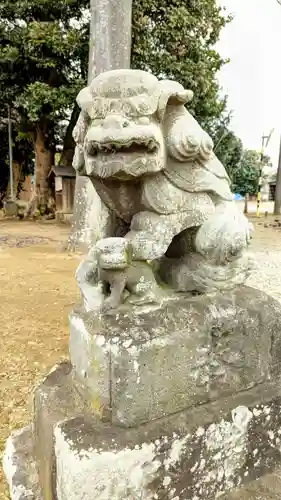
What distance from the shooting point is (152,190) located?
137cm

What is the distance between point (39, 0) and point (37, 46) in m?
0.90

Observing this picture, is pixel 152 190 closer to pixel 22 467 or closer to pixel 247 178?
pixel 22 467

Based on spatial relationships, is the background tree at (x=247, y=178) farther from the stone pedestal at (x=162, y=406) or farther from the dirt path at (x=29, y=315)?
the stone pedestal at (x=162, y=406)

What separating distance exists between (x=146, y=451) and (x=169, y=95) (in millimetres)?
1091

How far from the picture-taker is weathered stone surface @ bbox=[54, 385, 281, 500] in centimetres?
120

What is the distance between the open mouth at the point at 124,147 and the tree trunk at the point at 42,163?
10.3m

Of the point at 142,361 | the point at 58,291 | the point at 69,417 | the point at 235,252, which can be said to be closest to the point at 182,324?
the point at 142,361

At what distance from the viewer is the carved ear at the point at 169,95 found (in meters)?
1.32

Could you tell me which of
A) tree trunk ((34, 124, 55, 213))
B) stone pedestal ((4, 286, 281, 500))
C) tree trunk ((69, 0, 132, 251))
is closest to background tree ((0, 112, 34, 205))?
tree trunk ((34, 124, 55, 213))

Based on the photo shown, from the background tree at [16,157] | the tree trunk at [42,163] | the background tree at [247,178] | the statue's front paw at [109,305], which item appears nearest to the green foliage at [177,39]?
the tree trunk at [42,163]

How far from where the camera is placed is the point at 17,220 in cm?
1163

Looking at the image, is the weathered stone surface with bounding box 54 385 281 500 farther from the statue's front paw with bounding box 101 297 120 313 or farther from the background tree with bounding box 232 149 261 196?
the background tree with bounding box 232 149 261 196

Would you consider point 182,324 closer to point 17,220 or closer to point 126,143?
point 126,143

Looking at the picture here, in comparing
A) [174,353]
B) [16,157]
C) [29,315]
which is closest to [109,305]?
[174,353]
